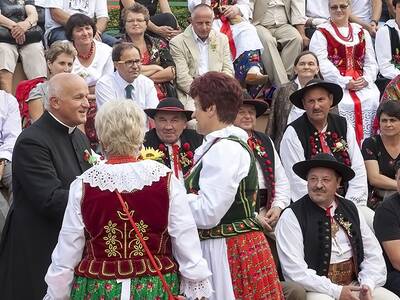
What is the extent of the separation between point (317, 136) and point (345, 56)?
7.24ft

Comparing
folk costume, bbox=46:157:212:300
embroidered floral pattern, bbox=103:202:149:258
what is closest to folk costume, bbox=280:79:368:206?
folk costume, bbox=46:157:212:300

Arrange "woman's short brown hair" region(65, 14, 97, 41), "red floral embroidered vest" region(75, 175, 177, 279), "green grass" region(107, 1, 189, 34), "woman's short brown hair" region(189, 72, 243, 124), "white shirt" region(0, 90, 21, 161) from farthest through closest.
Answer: "green grass" region(107, 1, 189, 34), "woman's short brown hair" region(65, 14, 97, 41), "white shirt" region(0, 90, 21, 161), "woman's short brown hair" region(189, 72, 243, 124), "red floral embroidered vest" region(75, 175, 177, 279)

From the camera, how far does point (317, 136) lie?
7605 mm

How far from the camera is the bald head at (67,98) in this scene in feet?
A: 16.4

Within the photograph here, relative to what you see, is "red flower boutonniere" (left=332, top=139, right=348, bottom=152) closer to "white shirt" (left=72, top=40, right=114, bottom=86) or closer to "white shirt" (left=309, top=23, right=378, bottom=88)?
"white shirt" (left=309, top=23, right=378, bottom=88)

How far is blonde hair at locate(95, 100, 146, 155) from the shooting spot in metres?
4.18

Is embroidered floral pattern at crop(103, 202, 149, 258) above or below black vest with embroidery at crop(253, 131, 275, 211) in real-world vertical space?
below

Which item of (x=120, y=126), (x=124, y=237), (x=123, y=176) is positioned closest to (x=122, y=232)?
(x=124, y=237)

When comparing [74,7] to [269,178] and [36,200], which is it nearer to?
[269,178]

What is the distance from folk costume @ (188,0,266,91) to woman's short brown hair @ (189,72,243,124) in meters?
4.83

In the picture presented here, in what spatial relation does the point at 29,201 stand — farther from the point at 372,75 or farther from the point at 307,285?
the point at 372,75

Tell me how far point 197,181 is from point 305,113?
318 centimetres

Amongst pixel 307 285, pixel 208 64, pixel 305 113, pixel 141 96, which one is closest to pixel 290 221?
pixel 307 285

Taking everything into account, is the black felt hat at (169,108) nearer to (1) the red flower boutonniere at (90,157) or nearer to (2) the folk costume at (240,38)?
(1) the red flower boutonniere at (90,157)
